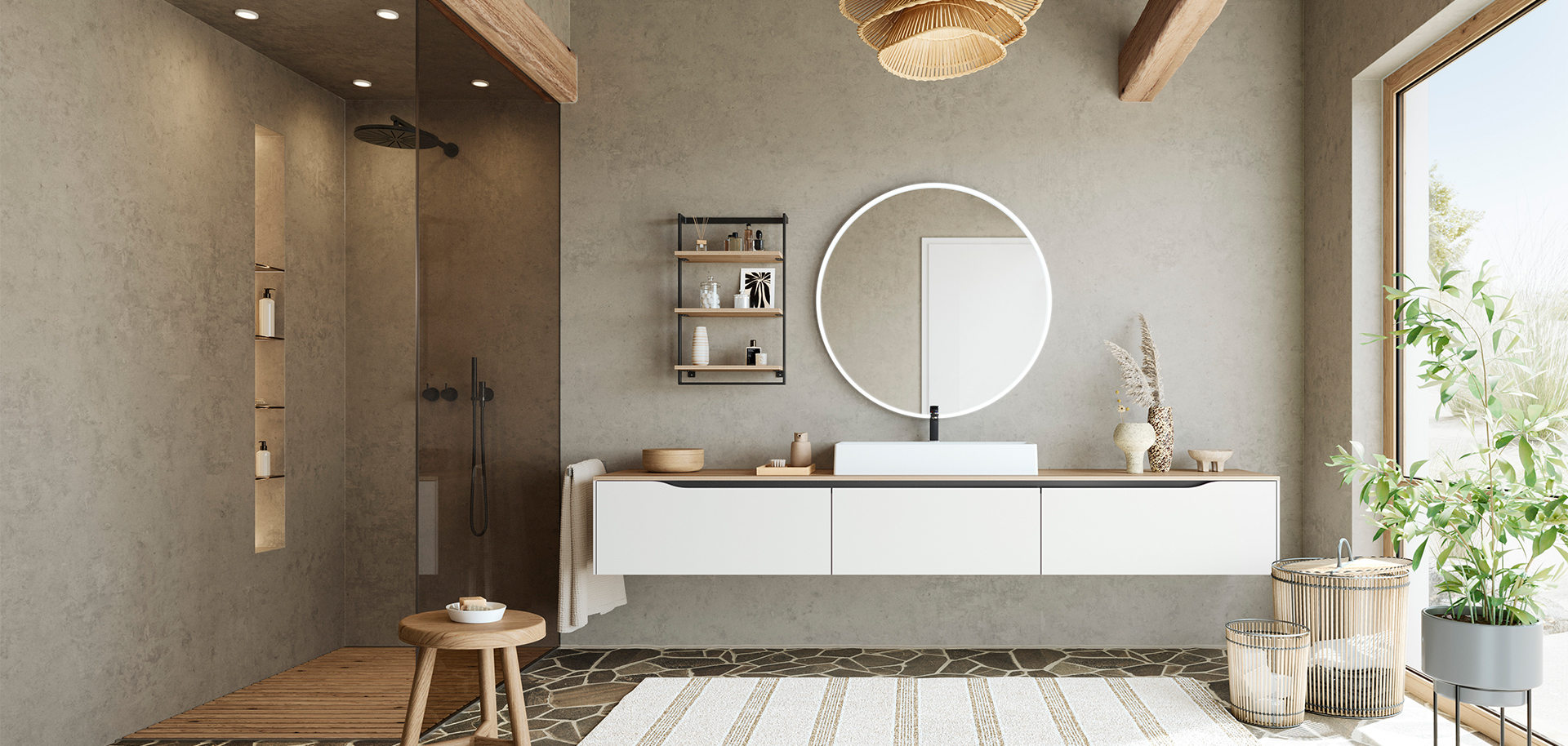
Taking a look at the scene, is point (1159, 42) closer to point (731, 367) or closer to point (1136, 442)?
point (1136, 442)

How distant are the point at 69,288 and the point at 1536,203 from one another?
471 cm

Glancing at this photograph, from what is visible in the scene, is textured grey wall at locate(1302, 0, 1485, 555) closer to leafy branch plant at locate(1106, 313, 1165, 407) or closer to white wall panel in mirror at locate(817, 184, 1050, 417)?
leafy branch plant at locate(1106, 313, 1165, 407)

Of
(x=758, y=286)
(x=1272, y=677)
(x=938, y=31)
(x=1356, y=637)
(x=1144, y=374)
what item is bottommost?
(x=1272, y=677)

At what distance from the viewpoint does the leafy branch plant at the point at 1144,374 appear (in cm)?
379

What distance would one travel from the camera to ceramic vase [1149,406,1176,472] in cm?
374

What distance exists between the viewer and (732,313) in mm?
3904

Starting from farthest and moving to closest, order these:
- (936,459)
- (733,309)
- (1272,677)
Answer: (733,309) < (936,459) < (1272,677)

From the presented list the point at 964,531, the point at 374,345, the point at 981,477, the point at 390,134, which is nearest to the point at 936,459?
the point at 981,477

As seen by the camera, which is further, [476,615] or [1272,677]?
[1272,677]

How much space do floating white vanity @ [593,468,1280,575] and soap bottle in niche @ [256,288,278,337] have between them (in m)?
1.69

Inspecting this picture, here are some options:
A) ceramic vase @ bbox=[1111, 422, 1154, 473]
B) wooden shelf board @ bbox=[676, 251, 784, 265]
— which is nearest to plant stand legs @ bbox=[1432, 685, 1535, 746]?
ceramic vase @ bbox=[1111, 422, 1154, 473]

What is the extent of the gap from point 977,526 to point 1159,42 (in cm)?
203

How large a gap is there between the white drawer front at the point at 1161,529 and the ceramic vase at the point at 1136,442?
0.66 feet

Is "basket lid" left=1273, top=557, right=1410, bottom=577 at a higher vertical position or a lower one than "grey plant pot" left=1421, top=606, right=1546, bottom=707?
higher
